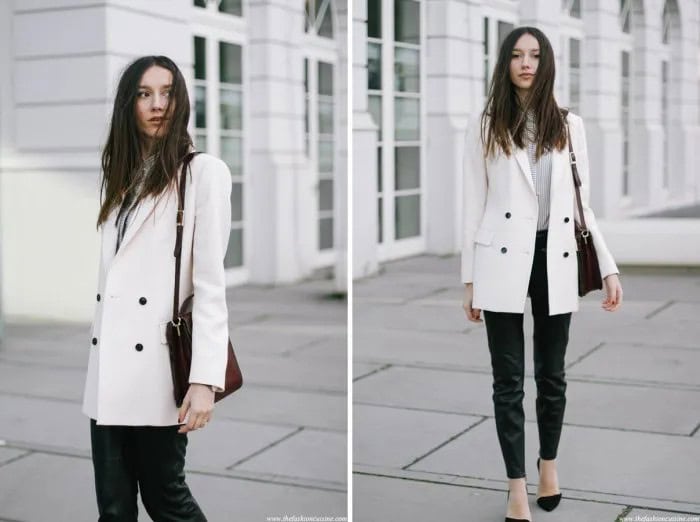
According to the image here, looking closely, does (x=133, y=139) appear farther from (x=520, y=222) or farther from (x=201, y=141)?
(x=201, y=141)

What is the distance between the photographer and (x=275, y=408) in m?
3.73

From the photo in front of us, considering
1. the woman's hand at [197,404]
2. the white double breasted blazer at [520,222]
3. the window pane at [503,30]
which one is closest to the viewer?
the woman's hand at [197,404]

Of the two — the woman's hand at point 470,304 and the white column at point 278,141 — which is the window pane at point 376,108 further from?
the woman's hand at point 470,304

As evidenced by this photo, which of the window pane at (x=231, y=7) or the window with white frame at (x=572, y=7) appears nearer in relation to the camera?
the window with white frame at (x=572, y=7)

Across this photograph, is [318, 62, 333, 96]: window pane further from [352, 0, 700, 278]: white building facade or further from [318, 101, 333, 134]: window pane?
[352, 0, 700, 278]: white building facade

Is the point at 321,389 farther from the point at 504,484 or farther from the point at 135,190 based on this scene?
the point at 135,190

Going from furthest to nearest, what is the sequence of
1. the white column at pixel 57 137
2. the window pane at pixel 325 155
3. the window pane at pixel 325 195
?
the window pane at pixel 325 155 → the window pane at pixel 325 195 → the white column at pixel 57 137

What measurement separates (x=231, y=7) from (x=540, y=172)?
174 centimetres

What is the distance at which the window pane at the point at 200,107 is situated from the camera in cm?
418

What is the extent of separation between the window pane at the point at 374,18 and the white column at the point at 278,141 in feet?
2.41

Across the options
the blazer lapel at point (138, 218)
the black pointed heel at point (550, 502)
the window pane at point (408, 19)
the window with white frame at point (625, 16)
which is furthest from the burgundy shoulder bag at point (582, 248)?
the blazer lapel at point (138, 218)

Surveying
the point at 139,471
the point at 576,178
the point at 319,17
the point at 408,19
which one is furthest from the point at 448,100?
the point at 139,471

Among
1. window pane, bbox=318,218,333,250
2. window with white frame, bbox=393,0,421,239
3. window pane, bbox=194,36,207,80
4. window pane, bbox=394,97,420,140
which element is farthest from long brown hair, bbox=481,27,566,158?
window pane, bbox=318,218,333,250

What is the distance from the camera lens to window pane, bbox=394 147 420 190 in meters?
3.69
